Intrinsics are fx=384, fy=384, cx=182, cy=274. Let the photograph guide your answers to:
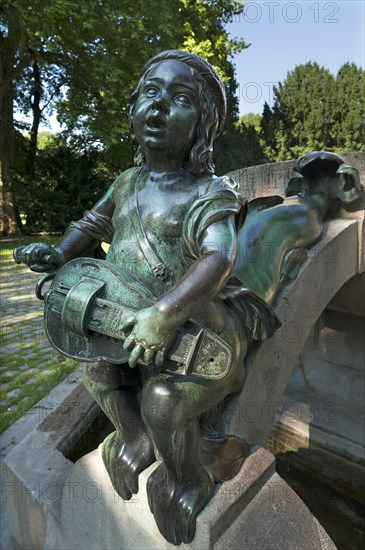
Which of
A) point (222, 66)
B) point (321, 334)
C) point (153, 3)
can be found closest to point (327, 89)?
point (222, 66)

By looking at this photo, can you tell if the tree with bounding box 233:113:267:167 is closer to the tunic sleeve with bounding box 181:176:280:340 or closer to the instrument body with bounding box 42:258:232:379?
the tunic sleeve with bounding box 181:176:280:340

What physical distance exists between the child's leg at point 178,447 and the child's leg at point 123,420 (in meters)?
0.10

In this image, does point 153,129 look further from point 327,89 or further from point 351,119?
point 327,89

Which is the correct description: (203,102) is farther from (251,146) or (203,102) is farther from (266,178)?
(251,146)

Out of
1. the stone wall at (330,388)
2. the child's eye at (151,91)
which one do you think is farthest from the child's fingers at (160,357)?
the stone wall at (330,388)

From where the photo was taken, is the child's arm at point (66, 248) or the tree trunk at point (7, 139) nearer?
the child's arm at point (66, 248)

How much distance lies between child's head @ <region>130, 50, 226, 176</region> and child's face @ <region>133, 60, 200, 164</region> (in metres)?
0.03

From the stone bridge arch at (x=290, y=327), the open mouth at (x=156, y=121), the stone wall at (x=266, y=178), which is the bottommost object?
the stone bridge arch at (x=290, y=327)

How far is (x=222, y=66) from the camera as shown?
13891 millimetres

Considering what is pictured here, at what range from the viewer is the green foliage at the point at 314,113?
52.9ft

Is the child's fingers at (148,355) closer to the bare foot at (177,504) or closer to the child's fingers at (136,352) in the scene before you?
the child's fingers at (136,352)

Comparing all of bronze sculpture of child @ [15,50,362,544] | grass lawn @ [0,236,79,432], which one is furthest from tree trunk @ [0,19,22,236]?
bronze sculpture of child @ [15,50,362,544]

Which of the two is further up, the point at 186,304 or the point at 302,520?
the point at 186,304

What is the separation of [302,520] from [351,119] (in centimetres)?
1746
